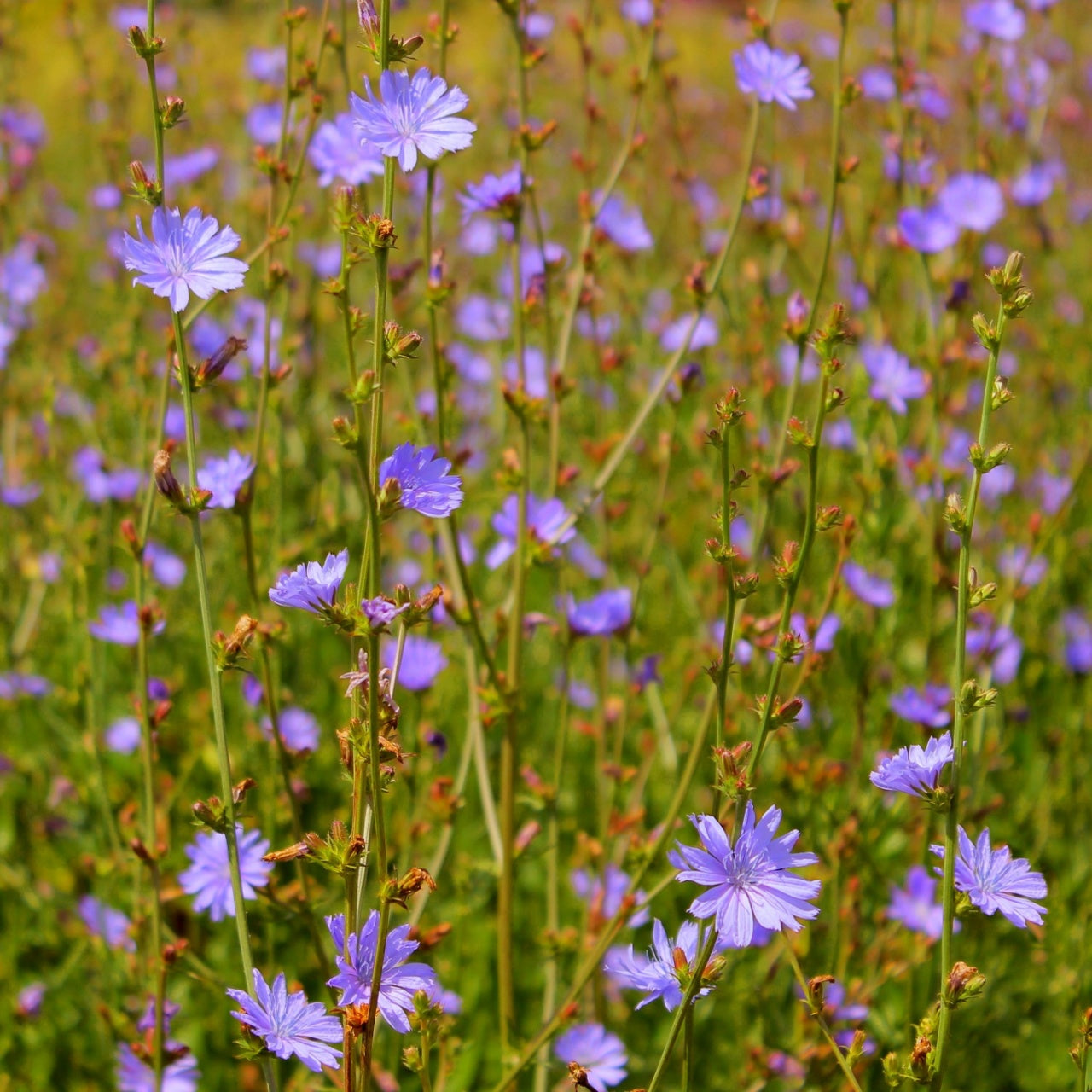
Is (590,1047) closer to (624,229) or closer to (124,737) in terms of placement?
(124,737)

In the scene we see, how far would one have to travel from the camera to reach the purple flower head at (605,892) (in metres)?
2.09

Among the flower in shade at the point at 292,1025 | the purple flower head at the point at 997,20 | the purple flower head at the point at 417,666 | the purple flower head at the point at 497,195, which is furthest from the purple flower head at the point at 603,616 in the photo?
the purple flower head at the point at 997,20

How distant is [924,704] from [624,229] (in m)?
1.40

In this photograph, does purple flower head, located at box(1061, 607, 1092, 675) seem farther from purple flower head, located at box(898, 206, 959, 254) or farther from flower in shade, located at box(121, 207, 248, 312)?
flower in shade, located at box(121, 207, 248, 312)

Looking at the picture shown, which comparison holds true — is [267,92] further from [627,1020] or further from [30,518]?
[627,1020]

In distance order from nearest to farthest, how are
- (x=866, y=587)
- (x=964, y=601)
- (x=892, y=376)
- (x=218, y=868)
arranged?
(x=964, y=601) → (x=218, y=868) → (x=866, y=587) → (x=892, y=376)

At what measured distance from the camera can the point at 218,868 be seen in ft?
6.34

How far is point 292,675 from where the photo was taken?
2.61m

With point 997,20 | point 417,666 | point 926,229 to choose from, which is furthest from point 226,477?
point 997,20

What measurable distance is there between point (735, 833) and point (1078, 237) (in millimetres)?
5432

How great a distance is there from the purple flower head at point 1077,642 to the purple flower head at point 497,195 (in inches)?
78.4

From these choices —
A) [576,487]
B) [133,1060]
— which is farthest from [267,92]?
[133,1060]

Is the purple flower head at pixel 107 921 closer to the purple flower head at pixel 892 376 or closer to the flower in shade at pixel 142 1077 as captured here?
the flower in shade at pixel 142 1077

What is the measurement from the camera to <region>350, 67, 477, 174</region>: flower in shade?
4.01ft
